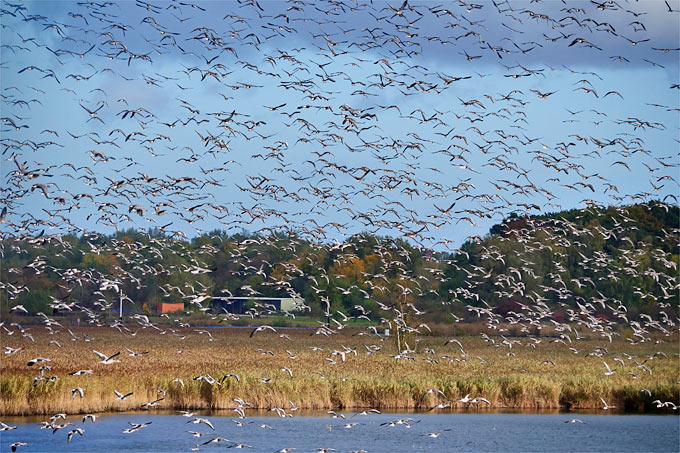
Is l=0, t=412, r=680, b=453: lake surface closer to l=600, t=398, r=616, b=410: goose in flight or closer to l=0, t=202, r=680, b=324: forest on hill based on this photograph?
l=600, t=398, r=616, b=410: goose in flight

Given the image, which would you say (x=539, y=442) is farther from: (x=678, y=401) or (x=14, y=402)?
(x=14, y=402)

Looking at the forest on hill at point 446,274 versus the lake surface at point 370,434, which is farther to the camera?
the forest on hill at point 446,274

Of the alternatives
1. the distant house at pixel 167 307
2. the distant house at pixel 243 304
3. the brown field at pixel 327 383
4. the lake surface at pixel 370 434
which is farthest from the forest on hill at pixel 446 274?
the lake surface at pixel 370 434

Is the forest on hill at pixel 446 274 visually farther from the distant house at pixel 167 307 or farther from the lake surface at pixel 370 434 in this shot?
the lake surface at pixel 370 434

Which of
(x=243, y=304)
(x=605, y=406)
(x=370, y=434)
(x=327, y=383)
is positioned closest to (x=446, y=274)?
(x=243, y=304)

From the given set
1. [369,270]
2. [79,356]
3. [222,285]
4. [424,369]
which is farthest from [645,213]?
[79,356]
